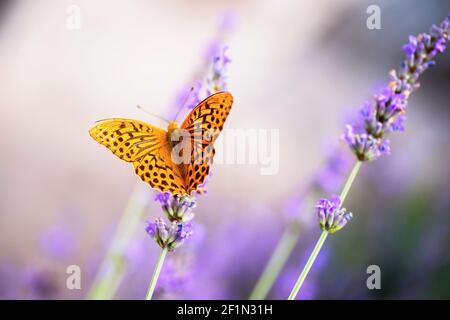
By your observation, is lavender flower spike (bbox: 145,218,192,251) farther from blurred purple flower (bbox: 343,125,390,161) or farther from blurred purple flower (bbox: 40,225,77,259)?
blurred purple flower (bbox: 40,225,77,259)

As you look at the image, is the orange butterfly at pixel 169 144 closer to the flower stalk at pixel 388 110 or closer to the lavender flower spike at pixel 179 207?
the lavender flower spike at pixel 179 207

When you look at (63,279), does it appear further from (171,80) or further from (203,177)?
Result: (171,80)

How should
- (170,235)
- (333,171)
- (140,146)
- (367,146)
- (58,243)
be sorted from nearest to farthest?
1. (170,235)
2. (367,146)
3. (140,146)
4. (333,171)
5. (58,243)

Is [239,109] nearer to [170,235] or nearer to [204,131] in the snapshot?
[204,131]

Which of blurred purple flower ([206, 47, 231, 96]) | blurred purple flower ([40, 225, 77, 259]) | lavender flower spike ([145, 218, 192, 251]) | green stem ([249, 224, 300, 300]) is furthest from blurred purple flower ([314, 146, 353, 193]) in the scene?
blurred purple flower ([40, 225, 77, 259])

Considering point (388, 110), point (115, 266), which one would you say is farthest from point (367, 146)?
point (115, 266)

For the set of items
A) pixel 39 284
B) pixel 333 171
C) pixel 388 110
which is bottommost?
pixel 39 284

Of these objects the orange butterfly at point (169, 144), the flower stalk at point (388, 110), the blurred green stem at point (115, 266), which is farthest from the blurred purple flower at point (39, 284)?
the flower stalk at point (388, 110)
